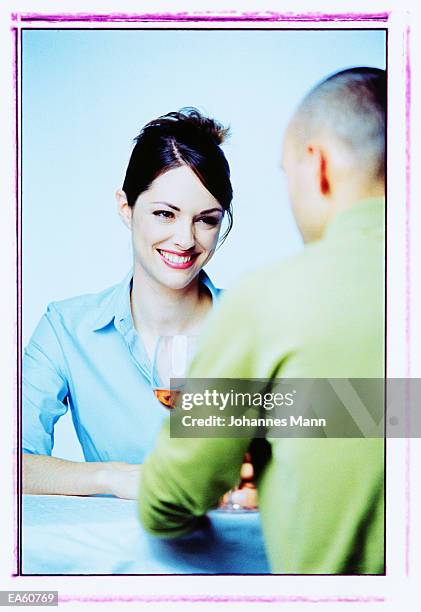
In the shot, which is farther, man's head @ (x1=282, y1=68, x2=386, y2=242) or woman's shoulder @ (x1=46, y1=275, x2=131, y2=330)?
woman's shoulder @ (x1=46, y1=275, x2=131, y2=330)

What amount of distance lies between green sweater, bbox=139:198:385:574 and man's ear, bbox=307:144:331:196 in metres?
0.08

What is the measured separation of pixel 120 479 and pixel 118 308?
1.32 feet

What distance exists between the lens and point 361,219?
1.77 metres

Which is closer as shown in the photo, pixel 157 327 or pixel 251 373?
pixel 251 373

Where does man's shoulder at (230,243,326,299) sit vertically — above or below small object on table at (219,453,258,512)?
above

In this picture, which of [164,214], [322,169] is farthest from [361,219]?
[164,214]

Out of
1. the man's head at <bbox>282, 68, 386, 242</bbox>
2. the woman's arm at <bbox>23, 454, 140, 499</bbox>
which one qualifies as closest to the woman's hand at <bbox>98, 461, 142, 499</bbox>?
the woman's arm at <bbox>23, 454, 140, 499</bbox>

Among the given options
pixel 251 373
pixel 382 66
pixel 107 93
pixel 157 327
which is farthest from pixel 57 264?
pixel 382 66

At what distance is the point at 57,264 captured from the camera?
1857 millimetres

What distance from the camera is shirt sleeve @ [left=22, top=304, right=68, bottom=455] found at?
6.13 feet

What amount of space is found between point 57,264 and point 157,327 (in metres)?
0.28

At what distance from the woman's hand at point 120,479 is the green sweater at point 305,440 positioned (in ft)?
0.19
